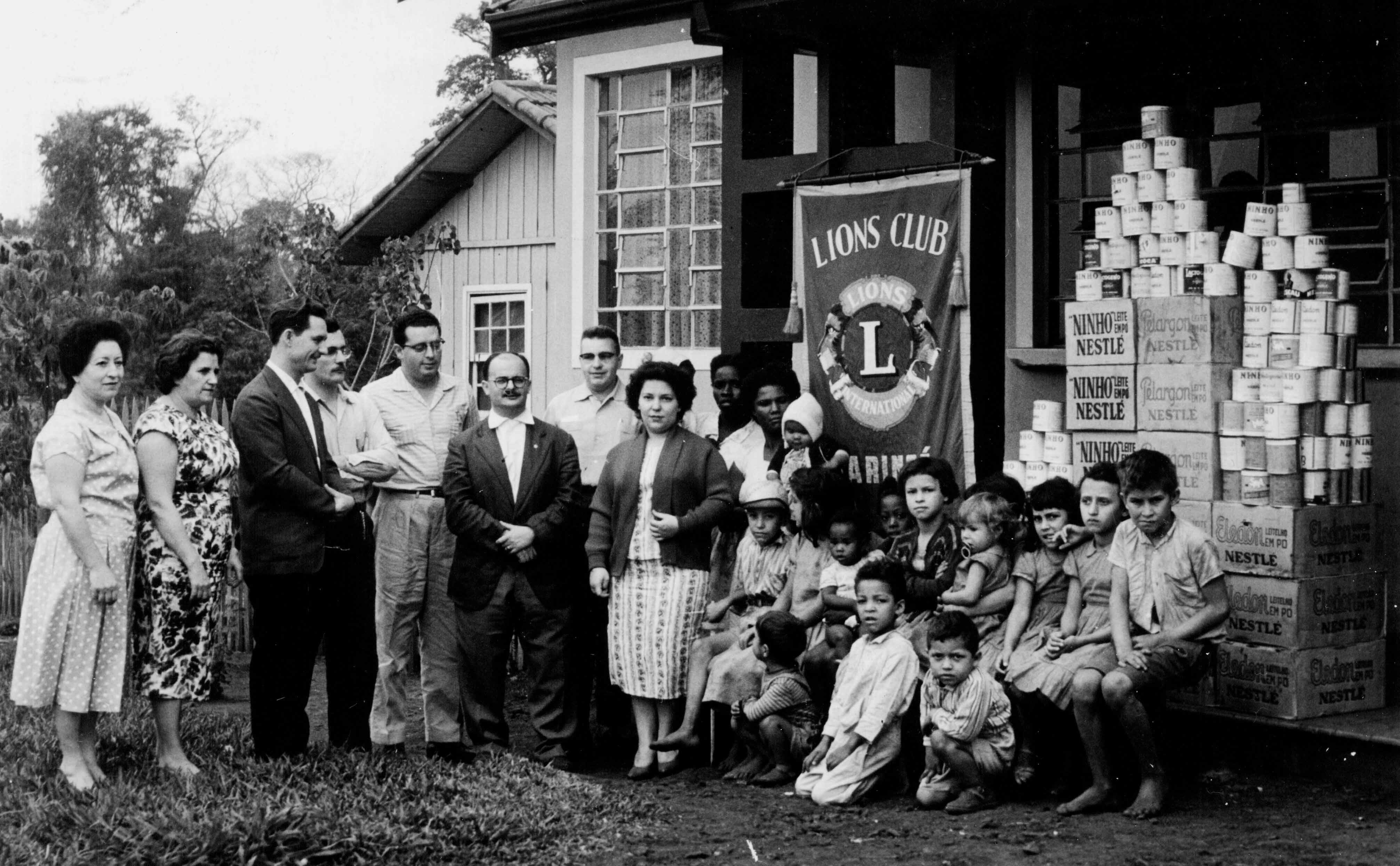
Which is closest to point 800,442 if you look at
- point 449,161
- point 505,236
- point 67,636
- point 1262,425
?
point 1262,425

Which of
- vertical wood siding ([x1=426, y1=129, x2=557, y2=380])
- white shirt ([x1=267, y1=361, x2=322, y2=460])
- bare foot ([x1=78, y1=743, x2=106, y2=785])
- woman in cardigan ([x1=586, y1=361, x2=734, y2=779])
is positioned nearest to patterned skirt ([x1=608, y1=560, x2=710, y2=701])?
woman in cardigan ([x1=586, y1=361, x2=734, y2=779])

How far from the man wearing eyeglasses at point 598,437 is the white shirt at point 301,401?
1.28 metres

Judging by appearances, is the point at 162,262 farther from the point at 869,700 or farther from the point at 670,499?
the point at 869,700

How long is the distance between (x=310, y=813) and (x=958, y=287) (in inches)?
153

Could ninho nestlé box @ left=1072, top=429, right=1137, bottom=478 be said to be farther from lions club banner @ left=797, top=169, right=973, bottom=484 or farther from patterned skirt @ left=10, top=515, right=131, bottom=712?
patterned skirt @ left=10, top=515, right=131, bottom=712

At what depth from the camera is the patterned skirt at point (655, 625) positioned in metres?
7.60

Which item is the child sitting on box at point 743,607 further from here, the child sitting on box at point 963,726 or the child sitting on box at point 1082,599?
the child sitting on box at point 1082,599

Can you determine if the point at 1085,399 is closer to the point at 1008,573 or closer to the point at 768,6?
the point at 1008,573

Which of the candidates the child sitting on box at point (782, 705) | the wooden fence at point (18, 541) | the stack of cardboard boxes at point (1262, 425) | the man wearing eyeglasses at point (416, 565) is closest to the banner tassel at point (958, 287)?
the stack of cardboard boxes at point (1262, 425)

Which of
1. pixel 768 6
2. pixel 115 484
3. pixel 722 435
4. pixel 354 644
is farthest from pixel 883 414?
pixel 115 484

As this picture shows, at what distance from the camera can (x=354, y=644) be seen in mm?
7590

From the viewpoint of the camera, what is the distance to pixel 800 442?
7855mm

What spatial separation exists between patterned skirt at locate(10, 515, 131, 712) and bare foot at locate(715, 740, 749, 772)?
2.67m

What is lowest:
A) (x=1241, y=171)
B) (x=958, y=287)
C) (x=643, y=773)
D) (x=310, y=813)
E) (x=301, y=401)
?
(x=643, y=773)
